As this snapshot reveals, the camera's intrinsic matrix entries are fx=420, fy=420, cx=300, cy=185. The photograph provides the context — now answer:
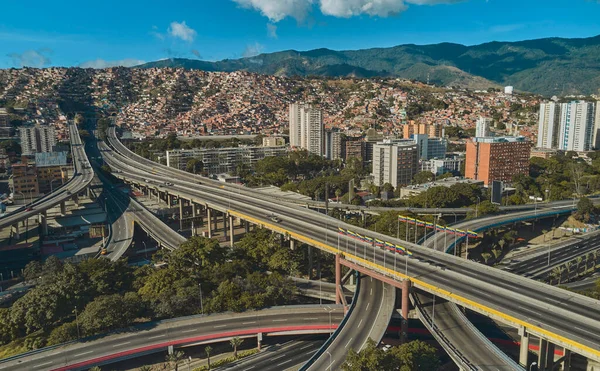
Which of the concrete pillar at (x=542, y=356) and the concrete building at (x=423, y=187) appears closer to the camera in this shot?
the concrete pillar at (x=542, y=356)

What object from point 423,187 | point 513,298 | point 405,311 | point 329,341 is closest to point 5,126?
point 423,187

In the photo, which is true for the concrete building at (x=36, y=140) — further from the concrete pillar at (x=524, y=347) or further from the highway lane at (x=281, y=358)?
Answer: the concrete pillar at (x=524, y=347)

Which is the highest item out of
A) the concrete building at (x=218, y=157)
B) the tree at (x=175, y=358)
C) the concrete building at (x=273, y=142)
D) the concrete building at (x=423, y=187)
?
the concrete building at (x=273, y=142)

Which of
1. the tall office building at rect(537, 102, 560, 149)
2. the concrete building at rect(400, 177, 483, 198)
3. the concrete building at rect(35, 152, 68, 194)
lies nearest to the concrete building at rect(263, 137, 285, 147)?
the concrete building at rect(400, 177, 483, 198)

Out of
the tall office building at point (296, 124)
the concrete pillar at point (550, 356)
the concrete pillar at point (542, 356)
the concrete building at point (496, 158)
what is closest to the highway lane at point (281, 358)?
the concrete pillar at point (542, 356)

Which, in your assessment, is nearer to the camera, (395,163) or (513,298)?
(513,298)

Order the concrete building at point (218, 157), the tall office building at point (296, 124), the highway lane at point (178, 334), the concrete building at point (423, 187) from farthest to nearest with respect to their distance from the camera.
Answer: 1. the tall office building at point (296, 124)
2. the concrete building at point (218, 157)
3. the concrete building at point (423, 187)
4. the highway lane at point (178, 334)

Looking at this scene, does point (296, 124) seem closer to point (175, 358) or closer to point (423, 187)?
point (423, 187)

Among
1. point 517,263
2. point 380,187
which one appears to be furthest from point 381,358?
point 380,187
